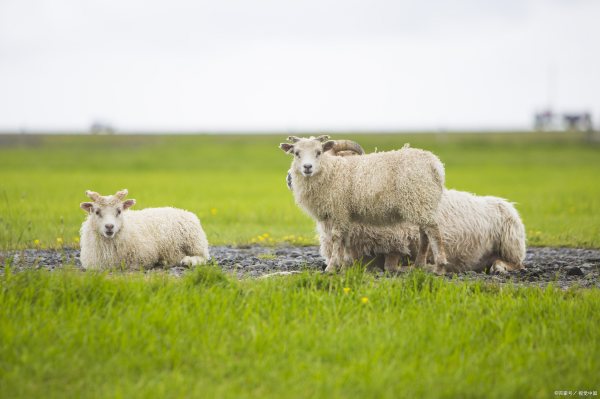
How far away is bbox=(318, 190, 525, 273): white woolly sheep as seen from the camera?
38.3ft

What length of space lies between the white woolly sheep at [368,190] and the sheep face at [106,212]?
291 centimetres

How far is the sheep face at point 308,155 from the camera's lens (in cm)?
1073

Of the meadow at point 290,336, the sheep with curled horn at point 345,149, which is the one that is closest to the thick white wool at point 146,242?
the meadow at point 290,336

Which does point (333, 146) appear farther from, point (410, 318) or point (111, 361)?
point (111, 361)

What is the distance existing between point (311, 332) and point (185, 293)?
6.00ft

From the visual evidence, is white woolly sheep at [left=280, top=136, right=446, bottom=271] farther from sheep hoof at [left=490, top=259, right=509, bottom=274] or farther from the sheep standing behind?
the sheep standing behind

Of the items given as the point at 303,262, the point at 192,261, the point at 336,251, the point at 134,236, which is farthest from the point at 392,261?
the point at 134,236

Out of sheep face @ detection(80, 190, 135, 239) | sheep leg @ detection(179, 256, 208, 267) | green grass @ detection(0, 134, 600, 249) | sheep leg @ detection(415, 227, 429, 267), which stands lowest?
green grass @ detection(0, 134, 600, 249)

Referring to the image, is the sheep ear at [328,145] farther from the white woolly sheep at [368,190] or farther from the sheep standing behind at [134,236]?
the sheep standing behind at [134,236]

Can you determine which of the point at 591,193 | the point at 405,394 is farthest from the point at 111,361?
the point at 591,193

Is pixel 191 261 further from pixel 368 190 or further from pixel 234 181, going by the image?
pixel 234 181

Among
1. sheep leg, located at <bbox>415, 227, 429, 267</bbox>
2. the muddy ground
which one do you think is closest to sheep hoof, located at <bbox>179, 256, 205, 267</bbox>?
the muddy ground

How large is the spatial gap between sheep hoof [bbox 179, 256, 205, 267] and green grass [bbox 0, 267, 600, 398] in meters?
1.94

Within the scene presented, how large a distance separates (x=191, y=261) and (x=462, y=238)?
15.5ft
